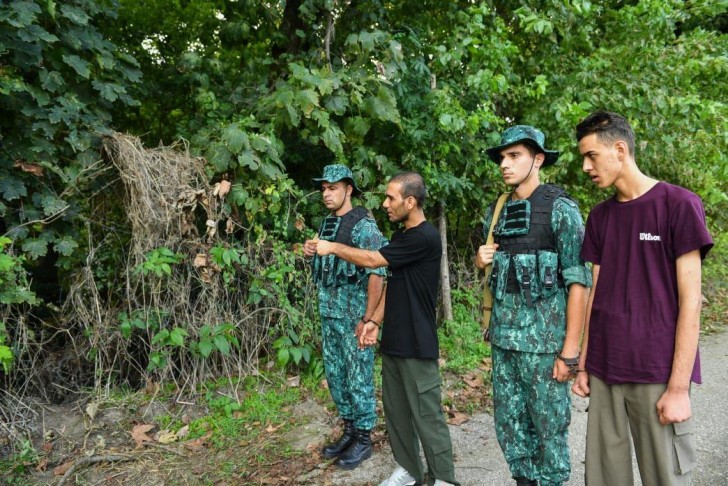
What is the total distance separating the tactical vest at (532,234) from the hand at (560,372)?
0.33 m

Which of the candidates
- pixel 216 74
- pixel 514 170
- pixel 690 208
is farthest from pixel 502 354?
pixel 216 74

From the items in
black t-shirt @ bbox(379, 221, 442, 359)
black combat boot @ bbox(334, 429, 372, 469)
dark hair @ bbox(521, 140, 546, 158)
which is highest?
dark hair @ bbox(521, 140, 546, 158)

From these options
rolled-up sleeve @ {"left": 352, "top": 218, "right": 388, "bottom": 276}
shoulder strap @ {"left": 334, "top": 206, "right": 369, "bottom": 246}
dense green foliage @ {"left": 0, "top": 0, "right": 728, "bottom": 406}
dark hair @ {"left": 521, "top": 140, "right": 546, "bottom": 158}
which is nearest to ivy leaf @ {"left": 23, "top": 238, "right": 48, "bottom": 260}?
dense green foliage @ {"left": 0, "top": 0, "right": 728, "bottom": 406}

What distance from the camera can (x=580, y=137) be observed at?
7.31ft

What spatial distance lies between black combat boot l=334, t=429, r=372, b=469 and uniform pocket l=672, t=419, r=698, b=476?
2087 mm

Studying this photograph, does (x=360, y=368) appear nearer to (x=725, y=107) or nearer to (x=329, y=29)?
(x=329, y=29)

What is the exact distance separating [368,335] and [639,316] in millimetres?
1636

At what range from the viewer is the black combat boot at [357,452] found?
3.47 metres

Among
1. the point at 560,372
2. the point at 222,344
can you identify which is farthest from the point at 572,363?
the point at 222,344

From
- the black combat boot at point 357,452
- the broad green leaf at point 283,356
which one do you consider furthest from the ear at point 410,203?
the broad green leaf at point 283,356

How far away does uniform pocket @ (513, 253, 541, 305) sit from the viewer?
251 centimetres

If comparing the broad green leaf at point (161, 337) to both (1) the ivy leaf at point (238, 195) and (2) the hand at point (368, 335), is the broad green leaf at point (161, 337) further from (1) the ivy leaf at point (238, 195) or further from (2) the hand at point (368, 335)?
(2) the hand at point (368, 335)

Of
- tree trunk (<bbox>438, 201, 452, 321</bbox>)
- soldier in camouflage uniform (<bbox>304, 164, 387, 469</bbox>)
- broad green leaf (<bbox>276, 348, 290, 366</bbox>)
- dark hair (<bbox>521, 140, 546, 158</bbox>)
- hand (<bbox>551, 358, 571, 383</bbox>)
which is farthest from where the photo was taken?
tree trunk (<bbox>438, 201, 452, 321</bbox>)

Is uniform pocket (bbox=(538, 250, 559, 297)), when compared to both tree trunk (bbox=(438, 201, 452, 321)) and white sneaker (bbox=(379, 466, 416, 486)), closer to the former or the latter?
white sneaker (bbox=(379, 466, 416, 486))
